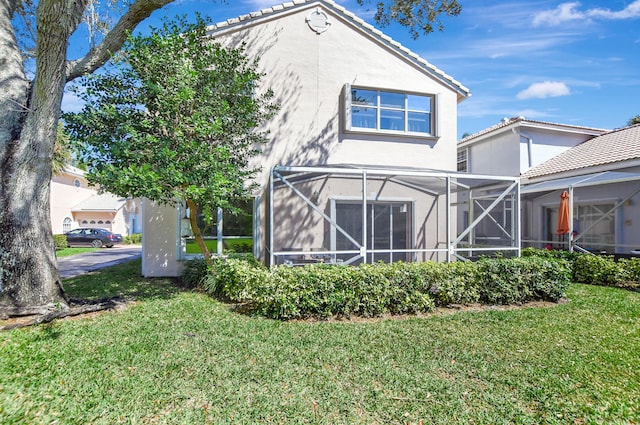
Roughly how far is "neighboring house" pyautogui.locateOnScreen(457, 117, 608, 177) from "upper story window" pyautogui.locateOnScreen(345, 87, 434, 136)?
6.49 meters

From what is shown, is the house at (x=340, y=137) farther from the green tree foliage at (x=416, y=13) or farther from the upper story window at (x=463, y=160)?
the upper story window at (x=463, y=160)

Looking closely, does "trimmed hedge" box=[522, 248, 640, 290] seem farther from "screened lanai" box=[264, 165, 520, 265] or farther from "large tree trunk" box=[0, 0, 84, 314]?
"large tree trunk" box=[0, 0, 84, 314]

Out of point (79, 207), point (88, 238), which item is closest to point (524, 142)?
point (88, 238)

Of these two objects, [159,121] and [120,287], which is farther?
[120,287]

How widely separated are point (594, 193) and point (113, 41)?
16.6 m

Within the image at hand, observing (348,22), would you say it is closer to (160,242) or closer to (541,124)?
(160,242)

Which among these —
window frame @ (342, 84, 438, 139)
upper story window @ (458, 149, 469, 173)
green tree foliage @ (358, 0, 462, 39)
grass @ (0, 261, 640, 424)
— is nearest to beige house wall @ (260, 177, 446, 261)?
window frame @ (342, 84, 438, 139)

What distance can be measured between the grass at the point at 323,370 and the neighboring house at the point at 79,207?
2619cm

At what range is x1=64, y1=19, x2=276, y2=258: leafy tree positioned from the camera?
6.40 metres

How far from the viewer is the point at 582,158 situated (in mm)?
13711

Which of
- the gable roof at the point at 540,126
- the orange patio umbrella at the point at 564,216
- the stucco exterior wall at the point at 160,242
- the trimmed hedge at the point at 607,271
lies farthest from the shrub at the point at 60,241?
the trimmed hedge at the point at 607,271

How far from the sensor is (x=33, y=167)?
19.8 feet

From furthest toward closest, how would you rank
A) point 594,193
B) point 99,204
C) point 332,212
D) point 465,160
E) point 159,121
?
point 99,204 < point 465,160 < point 594,193 < point 332,212 < point 159,121

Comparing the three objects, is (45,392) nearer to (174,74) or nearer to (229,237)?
(174,74)
